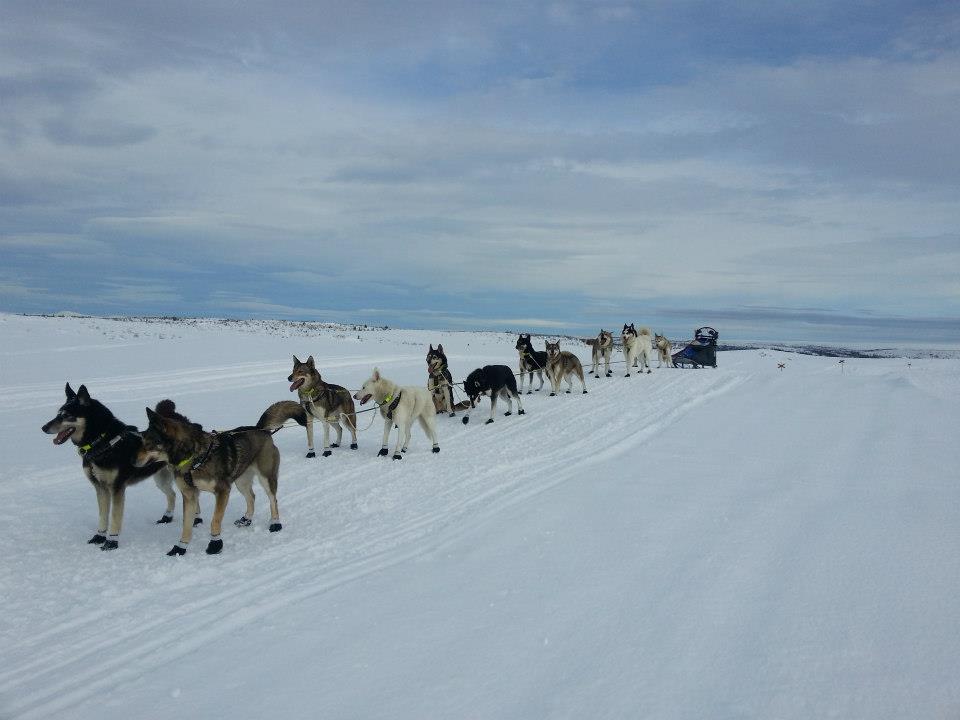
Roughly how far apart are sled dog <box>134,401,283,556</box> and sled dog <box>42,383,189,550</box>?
37 centimetres

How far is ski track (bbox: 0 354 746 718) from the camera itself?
3668 millimetres

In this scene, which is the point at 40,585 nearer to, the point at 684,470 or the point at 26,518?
the point at 26,518

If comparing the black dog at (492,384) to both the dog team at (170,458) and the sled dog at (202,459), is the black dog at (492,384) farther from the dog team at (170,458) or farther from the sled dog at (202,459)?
the sled dog at (202,459)

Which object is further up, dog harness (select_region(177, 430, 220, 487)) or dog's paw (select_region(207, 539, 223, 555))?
dog harness (select_region(177, 430, 220, 487))

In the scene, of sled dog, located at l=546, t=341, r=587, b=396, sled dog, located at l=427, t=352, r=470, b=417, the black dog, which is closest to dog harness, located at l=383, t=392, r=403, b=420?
sled dog, located at l=427, t=352, r=470, b=417

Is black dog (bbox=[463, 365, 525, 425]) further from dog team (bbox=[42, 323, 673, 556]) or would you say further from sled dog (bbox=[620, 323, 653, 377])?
sled dog (bbox=[620, 323, 653, 377])

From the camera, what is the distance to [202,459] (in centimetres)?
534

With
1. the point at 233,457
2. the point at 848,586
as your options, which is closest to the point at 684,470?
the point at 848,586

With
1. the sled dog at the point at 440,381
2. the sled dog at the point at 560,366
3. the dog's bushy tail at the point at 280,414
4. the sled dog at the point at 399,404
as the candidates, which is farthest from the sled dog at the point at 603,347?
the dog's bushy tail at the point at 280,414

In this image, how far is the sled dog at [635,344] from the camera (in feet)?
59.1

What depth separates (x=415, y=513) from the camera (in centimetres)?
627

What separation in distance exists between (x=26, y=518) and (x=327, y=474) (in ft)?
10.2

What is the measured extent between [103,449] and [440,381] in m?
6.99

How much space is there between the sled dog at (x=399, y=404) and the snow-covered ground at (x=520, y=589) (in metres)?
0.58
